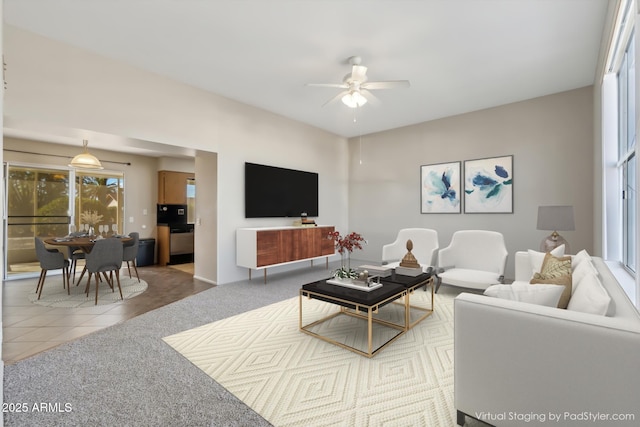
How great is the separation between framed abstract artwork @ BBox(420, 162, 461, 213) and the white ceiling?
1532mm

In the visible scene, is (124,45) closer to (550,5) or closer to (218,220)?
(218,220)

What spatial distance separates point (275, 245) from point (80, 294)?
2.84 metres

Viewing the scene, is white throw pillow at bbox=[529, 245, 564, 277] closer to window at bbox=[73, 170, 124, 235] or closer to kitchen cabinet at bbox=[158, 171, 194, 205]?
kitchen cabinet at bbox=[158, 171, 194, 205]

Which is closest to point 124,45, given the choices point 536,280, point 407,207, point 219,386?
point 219,386

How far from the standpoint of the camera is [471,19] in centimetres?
296

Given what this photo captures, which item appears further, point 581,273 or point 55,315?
point 55,315

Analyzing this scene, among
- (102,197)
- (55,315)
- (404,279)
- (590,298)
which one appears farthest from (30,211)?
(590,298)

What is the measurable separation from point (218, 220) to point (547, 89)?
5.48m

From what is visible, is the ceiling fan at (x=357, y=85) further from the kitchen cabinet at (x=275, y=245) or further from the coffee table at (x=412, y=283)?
the coffee table at (x=412, y=283)

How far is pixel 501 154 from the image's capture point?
17.4ft

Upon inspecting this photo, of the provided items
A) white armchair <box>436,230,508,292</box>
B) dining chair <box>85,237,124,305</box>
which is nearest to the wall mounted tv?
dining chair <box>85,237,124,305</box>

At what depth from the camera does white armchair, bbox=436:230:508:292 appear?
3926mm

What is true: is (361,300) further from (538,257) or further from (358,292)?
(538,257)

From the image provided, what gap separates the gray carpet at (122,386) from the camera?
179 cm
